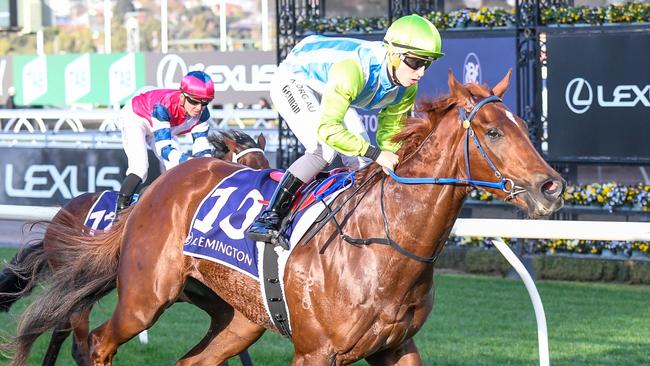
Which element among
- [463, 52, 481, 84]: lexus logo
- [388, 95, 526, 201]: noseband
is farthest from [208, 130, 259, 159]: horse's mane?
[463, 52, 481, 84]: lexus logo

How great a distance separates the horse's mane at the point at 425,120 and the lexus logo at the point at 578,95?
19.6 ft

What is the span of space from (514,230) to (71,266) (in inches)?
79.0

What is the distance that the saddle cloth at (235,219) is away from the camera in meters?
4.36

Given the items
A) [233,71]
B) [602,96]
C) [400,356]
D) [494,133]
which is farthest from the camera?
[233,71]

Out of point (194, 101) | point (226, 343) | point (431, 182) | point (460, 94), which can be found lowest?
point (226, 343)

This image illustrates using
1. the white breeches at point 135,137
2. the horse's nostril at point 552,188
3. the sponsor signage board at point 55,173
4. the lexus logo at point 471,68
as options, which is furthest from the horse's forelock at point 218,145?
the sponsor signage board at point 55,173

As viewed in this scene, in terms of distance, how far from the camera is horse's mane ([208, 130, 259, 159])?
245 inches

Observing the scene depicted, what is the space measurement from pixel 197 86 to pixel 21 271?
4.35 ft

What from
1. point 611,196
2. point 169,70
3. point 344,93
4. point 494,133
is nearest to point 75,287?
point 344,93

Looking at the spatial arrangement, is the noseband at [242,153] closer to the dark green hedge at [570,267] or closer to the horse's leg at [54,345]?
the horse's leg at [54,345]

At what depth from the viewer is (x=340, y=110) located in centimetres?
401

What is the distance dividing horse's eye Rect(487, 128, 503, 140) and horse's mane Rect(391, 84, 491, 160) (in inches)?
7.3

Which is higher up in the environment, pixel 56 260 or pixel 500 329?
pixel 56 260

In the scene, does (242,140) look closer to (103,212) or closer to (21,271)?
(103,212)
